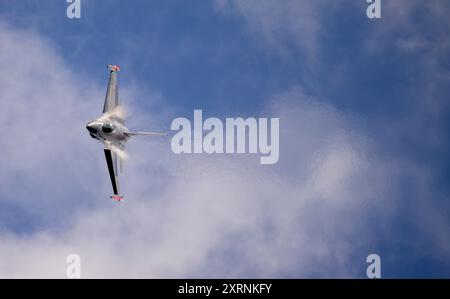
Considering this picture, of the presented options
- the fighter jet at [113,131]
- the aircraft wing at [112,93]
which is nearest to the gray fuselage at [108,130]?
the fighter jet at [113,131]

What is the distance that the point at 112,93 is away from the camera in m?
67.4

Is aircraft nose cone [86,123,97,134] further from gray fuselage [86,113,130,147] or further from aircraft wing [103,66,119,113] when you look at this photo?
aircraft wing [103,66,119,113]

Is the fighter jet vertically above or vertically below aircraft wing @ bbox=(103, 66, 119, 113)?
below

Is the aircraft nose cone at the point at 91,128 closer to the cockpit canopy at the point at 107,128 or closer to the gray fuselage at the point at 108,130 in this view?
the gray fuselage at the point at 108,130

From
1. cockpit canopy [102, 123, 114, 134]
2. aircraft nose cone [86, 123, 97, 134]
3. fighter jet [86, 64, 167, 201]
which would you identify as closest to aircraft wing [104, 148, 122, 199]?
fighter jet [86, 64, 167, 201]

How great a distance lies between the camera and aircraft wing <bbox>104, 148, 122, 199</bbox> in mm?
64350

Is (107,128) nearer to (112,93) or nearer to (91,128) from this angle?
(91,128)

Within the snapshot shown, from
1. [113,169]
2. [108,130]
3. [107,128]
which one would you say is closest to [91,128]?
[107,128]

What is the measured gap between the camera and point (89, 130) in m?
58.9

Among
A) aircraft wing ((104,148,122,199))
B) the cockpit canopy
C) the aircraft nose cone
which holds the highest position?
the cockpit canopy

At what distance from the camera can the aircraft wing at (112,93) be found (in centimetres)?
6612
